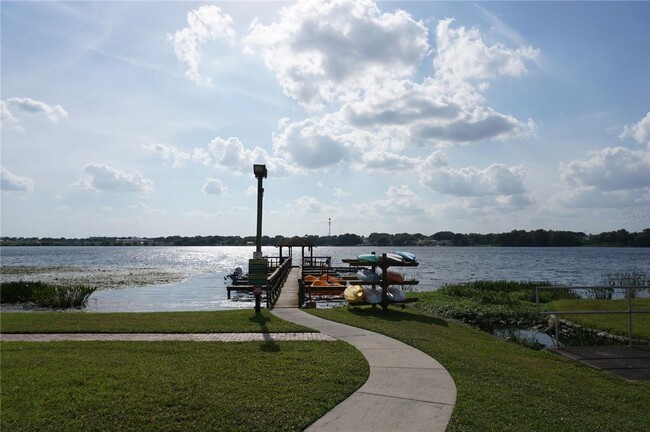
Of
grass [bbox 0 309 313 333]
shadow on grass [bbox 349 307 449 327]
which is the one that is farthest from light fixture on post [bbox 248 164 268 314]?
shadow on grass [bbox 349 307 449 327]

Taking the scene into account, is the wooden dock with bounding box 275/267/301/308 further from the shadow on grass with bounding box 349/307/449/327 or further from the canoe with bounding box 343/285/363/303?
the shadow on grass with bounding box 349/307/449/327

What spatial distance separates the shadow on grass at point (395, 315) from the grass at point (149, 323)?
3102 mm

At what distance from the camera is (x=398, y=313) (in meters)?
15.6

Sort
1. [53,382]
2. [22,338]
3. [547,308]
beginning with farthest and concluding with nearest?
1. [547,308]
2. [22,338]
3. [53,382]

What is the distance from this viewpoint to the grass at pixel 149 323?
11.5 m

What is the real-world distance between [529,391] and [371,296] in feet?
30.9

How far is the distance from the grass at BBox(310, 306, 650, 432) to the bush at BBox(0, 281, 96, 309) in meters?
19.2

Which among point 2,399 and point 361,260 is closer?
point 2,399

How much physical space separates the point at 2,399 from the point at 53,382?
0.74 meters

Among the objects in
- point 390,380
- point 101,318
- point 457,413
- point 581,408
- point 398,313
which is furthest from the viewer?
point 398,313

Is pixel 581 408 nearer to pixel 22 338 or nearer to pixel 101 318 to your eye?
pixel 22 338

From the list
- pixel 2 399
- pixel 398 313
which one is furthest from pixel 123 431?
pixel 398 313

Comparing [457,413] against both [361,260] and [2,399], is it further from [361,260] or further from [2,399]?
[361,260]

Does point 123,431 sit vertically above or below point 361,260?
below
